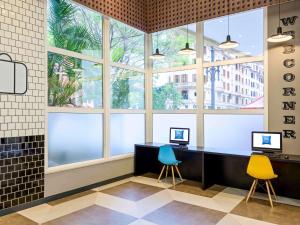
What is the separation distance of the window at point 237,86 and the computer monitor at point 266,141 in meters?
0.61

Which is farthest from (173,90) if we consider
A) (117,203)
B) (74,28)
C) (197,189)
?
(117,203)

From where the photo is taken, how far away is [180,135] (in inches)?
210

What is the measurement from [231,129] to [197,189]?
1352 millimetres

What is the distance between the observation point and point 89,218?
3.44 m

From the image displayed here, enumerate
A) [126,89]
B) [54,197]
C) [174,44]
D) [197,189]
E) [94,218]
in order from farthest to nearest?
[174,44] < [126,89] < [197,189] < [54,197] < [94,218]

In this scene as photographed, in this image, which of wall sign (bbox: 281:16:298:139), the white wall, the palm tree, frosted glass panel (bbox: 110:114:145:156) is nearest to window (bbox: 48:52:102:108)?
the palm tree

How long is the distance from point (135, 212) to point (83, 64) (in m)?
2.73

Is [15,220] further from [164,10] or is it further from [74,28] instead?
[164,10]

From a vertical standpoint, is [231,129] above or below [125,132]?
above

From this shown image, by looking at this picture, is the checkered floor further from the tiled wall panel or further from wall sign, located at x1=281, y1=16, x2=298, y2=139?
wall sign, located at x1=281, y1=16, x2=298, y2=139

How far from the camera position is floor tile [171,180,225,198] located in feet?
14.7

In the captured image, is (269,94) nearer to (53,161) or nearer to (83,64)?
(83,64)

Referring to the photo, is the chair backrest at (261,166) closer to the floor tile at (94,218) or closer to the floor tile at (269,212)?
the floor tile at (269,212)

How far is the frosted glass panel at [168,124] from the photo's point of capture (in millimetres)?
5570
